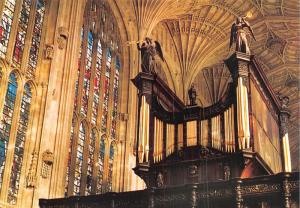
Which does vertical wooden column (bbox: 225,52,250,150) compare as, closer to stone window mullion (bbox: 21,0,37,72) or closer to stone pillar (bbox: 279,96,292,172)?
stone pillar (bbox: 279,96,292,172)

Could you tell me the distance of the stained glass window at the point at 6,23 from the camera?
16.1 metres

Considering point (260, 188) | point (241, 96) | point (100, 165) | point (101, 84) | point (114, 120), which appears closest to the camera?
point (260, 188)

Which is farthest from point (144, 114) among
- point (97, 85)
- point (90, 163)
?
→ point (97, 85)

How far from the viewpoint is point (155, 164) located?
1509cm

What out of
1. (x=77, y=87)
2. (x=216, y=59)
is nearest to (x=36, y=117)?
(x=77, y=87)

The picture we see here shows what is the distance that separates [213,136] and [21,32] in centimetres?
752

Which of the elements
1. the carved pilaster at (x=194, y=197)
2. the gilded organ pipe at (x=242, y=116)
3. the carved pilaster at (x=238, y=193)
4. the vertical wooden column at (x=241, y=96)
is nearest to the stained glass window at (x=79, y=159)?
the carved pilaster at (x=194, y=197)

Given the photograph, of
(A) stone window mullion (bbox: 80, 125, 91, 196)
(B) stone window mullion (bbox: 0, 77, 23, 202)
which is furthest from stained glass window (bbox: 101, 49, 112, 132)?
(B) stone window mullion (bbox: 0, 77, 23, 202)

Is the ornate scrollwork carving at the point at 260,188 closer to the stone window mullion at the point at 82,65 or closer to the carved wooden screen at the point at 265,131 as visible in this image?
the carved wooden screen at the point at 265,131

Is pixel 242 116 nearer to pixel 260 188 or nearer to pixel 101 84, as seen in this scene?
pixel 260 188

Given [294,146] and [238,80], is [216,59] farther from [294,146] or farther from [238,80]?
[238,80]

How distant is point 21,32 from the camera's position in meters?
17.3

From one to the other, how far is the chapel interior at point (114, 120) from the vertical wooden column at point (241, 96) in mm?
32

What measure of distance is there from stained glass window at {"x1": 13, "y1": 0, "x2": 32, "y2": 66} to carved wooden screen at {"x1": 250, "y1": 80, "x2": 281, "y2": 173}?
25.2 ft
